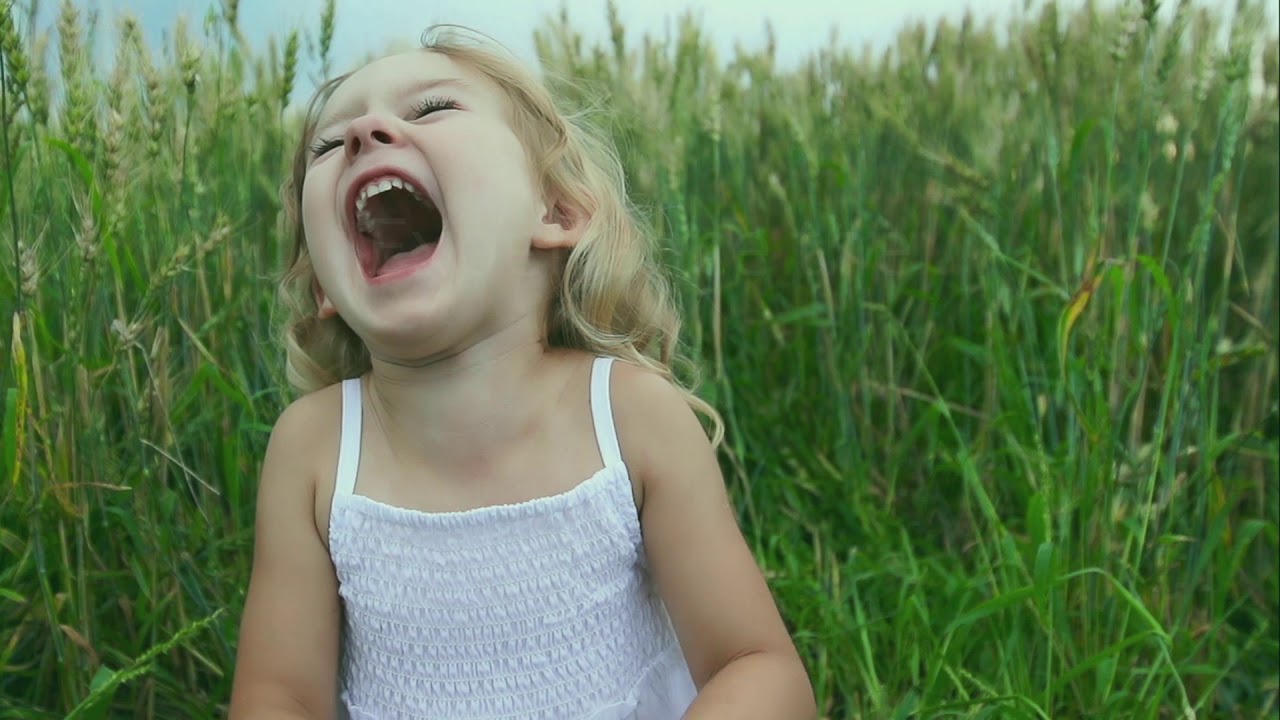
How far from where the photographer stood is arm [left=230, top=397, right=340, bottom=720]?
4.20 ft

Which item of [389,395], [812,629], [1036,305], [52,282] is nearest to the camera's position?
[389,395]

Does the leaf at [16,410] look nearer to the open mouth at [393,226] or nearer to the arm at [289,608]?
the arm at [289,608]

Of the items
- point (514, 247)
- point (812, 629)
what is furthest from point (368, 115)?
point (812, 629)

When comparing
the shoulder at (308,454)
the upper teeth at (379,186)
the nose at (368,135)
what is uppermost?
the nose at (368,135)

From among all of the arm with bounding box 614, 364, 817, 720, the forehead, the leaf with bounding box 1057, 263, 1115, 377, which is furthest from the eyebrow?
the leaf with bounding box 1057, 263, 1115, 377

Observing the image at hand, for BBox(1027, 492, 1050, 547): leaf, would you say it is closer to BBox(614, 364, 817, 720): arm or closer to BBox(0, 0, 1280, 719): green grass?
BBox(0, 0, 1280, 719): green grass

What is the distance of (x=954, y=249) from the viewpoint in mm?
2535

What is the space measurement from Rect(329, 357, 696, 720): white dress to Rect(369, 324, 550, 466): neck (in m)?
0.06

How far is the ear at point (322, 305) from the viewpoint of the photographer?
137cm

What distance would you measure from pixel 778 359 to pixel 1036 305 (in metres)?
0.46

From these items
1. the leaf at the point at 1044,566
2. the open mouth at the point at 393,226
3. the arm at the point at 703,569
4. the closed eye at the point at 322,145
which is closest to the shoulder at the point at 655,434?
the arm at the point at 703,569

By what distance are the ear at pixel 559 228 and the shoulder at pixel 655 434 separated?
145mm

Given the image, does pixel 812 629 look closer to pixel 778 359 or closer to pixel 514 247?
pixel 778 359

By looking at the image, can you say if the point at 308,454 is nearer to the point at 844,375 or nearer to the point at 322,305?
the point at 322,305
